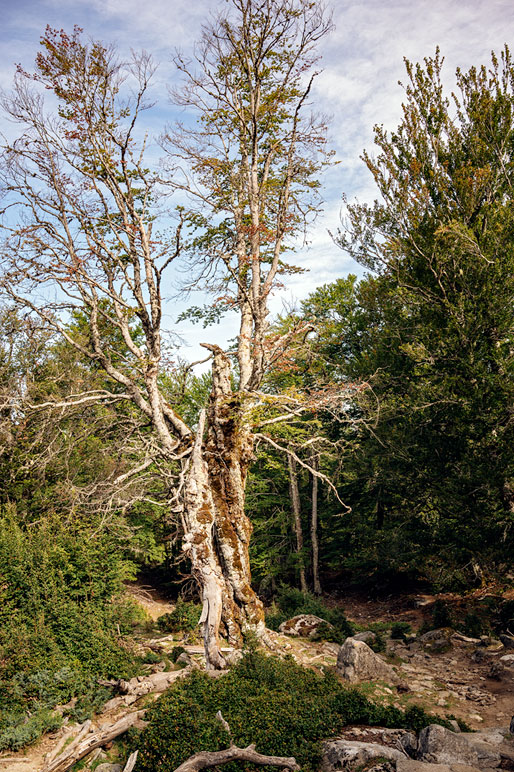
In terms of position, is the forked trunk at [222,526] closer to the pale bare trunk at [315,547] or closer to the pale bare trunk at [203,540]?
the pale bare trunk at [203,540]

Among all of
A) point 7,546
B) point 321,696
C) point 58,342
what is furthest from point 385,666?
point 58,342

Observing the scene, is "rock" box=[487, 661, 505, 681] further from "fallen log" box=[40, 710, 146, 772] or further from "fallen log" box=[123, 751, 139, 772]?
"fallen log" box=[123, 751, 139, 772]

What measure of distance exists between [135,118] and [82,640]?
11995 mm

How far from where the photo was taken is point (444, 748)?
5.75 meters

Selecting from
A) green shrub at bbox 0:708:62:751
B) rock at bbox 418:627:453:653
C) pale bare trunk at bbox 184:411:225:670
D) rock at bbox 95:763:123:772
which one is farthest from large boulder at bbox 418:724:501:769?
rock at bbox 418:627:453:653

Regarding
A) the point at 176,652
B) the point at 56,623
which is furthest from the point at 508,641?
the point at 56,623

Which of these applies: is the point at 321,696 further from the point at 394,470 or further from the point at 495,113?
the point at 495,113

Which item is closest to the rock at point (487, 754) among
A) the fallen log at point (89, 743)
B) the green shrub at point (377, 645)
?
the fallen log at point (89, 743)

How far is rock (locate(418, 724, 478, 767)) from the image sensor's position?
5672 millimetres

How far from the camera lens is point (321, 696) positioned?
24.6ft

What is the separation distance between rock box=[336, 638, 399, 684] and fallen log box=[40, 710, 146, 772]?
4039 millimetres

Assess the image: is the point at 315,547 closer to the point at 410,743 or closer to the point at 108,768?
the point at 410,743

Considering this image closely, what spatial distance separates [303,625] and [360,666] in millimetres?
3703

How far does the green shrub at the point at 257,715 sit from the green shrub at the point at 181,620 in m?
6.33
